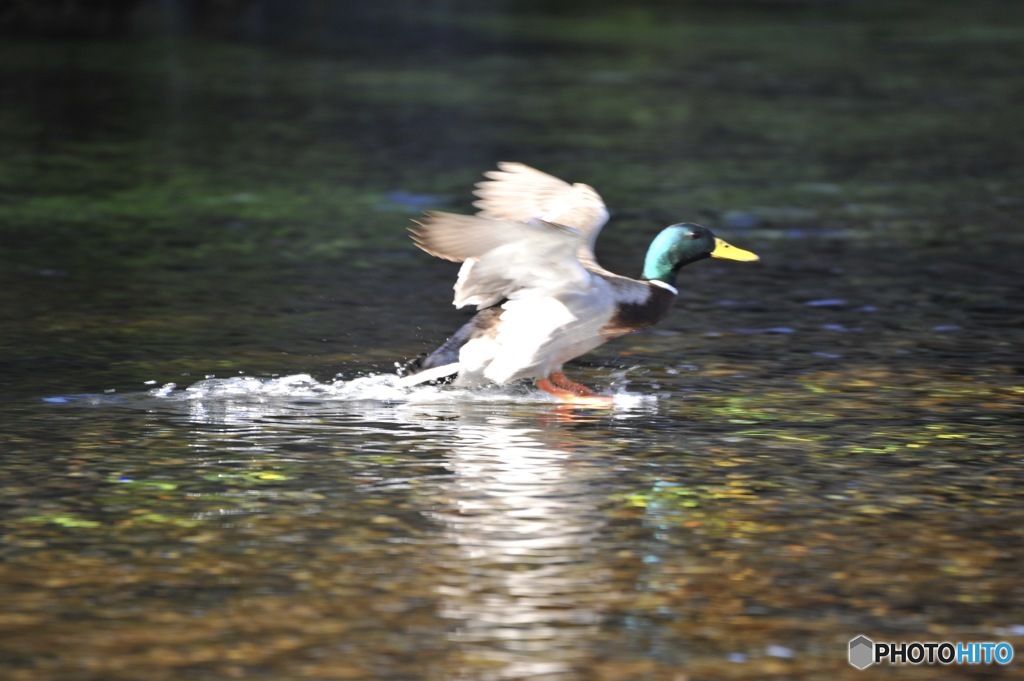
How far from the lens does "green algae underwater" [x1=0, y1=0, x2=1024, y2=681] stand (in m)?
5.93

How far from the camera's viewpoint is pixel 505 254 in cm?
855

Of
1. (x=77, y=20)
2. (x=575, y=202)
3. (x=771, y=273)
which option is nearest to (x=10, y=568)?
(x=575, y=202)

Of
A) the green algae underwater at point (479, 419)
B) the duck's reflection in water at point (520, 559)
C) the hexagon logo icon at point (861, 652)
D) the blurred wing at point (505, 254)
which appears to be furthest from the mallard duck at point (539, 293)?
the hexagon logo icon at point (861, 652)

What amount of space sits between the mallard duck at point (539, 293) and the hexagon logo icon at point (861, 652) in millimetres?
2871

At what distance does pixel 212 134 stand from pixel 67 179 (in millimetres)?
3217

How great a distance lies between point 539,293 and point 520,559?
7.87 feet

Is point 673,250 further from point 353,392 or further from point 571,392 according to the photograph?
point 353,392

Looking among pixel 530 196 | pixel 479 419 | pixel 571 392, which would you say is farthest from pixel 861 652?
pixel 530 196

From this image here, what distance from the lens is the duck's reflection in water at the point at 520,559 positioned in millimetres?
5699

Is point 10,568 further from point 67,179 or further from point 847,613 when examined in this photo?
point 67,179

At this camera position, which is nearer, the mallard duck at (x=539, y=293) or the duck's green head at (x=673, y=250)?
the mallard duck at (x=539, y=293)

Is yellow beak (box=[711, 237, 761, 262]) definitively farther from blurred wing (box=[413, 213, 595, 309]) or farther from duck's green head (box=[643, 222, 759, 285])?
blurred wing (box=[413, 213, 595, 309])

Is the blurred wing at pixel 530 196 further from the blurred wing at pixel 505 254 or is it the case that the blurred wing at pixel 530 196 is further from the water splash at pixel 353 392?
the water splash at pixel 353 392

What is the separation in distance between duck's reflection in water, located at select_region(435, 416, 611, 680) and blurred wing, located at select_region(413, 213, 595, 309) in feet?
2.33
